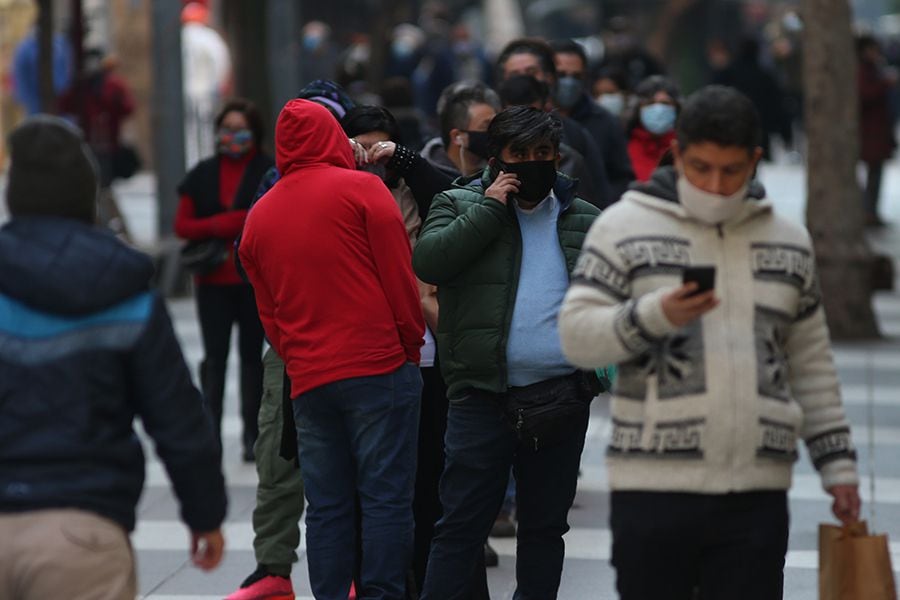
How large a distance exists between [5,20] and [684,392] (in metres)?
23.9

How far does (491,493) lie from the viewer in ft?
18.9

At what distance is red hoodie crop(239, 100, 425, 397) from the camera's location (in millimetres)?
5855

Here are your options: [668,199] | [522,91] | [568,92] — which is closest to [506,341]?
[668,199]

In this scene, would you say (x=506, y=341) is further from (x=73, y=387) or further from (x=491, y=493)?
(x=73, y=387)

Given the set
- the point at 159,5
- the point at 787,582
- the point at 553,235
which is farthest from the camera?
the point at 159,5

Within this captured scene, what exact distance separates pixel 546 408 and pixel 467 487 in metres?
0.35

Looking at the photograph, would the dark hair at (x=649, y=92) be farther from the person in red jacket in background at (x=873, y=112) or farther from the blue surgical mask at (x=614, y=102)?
the person in red jacket in background at (x=873, y=112)

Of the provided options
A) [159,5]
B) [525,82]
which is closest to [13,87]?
[159,5]

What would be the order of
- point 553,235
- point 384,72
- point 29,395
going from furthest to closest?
1. point 384,72
2. point 553,235
3. point 29,395

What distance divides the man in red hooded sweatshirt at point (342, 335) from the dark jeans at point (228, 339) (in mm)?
3351

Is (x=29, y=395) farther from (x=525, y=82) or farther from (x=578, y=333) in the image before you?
(x=525, y=82)

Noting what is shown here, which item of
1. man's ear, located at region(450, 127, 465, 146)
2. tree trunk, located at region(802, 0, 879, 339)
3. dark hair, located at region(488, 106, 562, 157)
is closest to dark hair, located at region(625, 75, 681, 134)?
man's ear, located at region(450, 127, 465, 146)

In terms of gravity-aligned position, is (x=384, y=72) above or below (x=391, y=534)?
above

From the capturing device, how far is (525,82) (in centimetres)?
817
